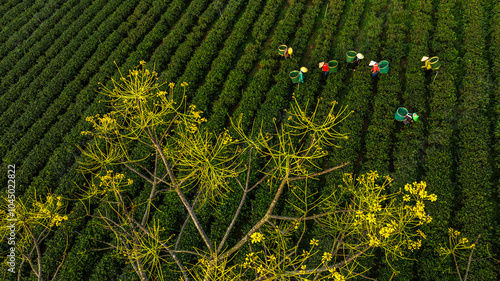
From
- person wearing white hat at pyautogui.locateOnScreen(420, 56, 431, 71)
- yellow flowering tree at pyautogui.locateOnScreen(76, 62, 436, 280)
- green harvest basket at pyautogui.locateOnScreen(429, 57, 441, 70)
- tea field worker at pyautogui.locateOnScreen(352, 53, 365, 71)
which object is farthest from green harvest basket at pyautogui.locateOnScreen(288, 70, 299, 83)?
green harvest basket at pyautogui.locateOnScreen(429, 57, 441, 70)

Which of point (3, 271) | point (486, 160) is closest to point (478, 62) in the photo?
point (486, 160)

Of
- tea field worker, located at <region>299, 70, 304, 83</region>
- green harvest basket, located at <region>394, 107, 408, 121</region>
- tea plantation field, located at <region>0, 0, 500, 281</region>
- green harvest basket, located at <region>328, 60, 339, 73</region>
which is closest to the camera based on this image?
tea plantation field, located at <region>0, 0, 500, 281</region>

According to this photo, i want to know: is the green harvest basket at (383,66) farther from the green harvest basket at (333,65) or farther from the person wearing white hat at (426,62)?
the green harvest basket at (333,65)

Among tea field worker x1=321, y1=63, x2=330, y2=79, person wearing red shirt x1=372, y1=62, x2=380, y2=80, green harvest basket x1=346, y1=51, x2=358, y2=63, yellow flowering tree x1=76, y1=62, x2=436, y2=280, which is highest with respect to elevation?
green harvest basket x1=346, y1=51, x2=358, y2=63

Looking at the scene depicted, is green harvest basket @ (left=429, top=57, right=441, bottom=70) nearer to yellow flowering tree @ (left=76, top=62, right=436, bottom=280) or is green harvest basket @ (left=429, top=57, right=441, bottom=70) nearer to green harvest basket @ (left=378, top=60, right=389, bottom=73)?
green harvest basket @ (left=378, top=60, right=389, bottom=73)

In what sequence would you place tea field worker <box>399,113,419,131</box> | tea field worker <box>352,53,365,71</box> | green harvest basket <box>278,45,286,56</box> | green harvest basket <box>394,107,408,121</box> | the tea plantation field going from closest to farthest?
the tea plantation field
tea field worker <box>399,113,419,131</box>
green harvest basket <box>394,107,408,121</box>
tea field worker <box>352,53,365,71</box>
green harvest basket <box>278,45,286,56</box>

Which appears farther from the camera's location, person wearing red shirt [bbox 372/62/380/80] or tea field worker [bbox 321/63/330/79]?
tea field worker [bbox 321/63/330/79]

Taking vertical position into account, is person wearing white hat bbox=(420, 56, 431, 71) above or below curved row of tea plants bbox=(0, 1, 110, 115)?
below

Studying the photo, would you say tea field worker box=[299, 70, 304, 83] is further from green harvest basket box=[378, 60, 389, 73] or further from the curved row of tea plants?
the curved row of tea plants
